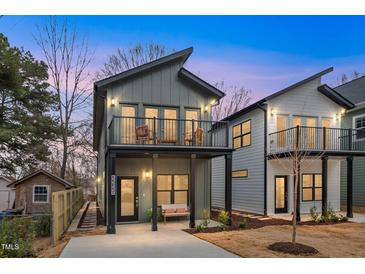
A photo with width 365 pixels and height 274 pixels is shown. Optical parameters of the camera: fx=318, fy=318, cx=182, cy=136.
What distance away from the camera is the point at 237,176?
1777 centimetres

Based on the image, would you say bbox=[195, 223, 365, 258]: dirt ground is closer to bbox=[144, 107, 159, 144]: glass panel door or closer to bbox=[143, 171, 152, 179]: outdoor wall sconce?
bbox=[143, 171, 152, 179]: outdoor wall sconce

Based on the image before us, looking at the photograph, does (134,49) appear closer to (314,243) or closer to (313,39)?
(313,39)

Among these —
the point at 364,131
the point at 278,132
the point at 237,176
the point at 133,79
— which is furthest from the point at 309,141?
the point at 133,79

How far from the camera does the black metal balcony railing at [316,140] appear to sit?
14844 millimetres

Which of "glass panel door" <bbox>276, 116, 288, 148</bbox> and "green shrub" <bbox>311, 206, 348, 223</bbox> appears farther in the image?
"glass panel door" <bbox>276, 116, 288, 148</bbox>

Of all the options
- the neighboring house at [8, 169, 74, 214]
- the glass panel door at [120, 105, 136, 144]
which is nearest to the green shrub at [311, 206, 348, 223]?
the glass panel door at [120, 105, 136, 144]

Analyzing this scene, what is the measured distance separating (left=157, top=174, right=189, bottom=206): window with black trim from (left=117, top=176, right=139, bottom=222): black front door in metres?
1.04

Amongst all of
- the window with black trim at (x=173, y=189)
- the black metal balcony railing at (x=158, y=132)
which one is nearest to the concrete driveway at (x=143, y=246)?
the window with black trim at (x=173, y=189)

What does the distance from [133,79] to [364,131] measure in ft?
38.8

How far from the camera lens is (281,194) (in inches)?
610

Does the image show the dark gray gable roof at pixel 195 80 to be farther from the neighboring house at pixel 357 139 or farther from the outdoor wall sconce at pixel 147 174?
the neighboring house at pixel 357 139

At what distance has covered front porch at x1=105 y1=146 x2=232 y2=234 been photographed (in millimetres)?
11508

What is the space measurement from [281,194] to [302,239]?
242 inches
